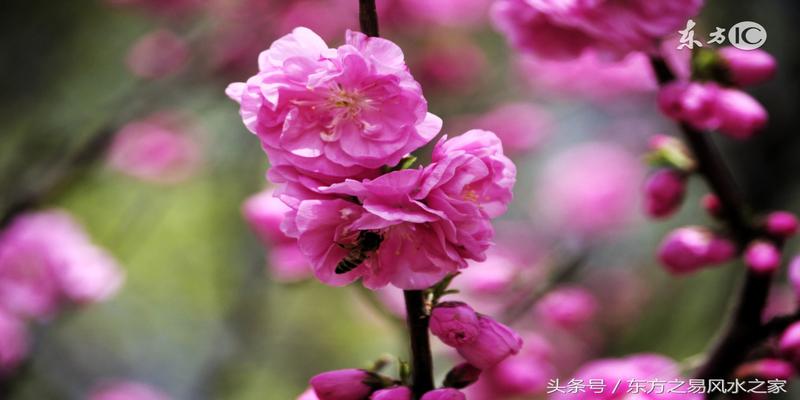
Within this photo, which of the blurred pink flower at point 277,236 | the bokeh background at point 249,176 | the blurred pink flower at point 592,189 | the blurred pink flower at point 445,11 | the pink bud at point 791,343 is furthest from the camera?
the blurred pink flower at point 592,189

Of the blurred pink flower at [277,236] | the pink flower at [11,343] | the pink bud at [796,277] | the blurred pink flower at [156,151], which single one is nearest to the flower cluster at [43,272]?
the pink flower at [11,343]

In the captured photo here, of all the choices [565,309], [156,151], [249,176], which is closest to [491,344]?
[565,309]

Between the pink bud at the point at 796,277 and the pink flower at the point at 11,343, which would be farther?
the pink flower at the point at 11,343

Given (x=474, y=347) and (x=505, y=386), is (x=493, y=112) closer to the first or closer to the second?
(x=505, y=386)

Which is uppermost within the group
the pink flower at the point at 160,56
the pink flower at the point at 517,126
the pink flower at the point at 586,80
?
the pink flower at the point at 160,56

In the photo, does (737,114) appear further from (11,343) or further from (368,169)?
(11,343)

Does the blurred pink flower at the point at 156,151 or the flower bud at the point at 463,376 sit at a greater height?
the blurred pink flower at the point at 156,151

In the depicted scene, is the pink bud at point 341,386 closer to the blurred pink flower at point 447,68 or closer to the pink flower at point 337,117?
the pink flower at point 337,117

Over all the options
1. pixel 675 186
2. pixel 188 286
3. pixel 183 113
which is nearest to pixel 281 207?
pixel 675 186
